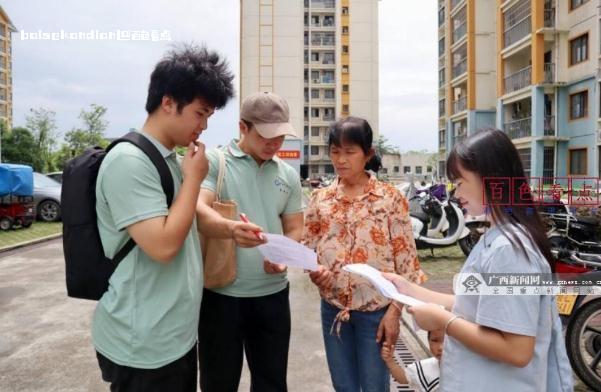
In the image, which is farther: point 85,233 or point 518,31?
point 518,31

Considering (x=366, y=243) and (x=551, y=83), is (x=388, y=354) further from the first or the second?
(x=551, y=83)

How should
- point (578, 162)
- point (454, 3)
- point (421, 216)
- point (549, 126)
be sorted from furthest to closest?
1. point (454, 3)
2. point (549, 126)
3. point (578, 162)
4. point (421, 216)

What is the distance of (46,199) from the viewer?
44.4 ft

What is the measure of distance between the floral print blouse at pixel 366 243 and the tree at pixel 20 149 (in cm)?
3766

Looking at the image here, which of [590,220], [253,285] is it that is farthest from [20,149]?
[253,285]

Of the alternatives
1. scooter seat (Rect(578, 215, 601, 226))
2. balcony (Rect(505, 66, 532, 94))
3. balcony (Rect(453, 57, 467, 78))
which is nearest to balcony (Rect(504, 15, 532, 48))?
balcony (Rect(505, 66, 532, 94))

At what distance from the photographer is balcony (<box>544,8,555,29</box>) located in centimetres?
1856

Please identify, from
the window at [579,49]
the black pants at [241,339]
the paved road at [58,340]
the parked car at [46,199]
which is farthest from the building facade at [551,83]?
the black pants at [241,339]

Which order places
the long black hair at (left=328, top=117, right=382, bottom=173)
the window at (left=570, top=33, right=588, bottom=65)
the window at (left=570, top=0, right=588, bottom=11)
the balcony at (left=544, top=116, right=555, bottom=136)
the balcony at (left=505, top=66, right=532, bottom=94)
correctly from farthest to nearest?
the balcony at (left=505, top=66, right=532, bottom=94)
the balcony at (left=544, top=116, right=555, bottom=136)
the window at (left=570, top=0, right=588, bottom=11)
the window at (left=570, top=33, right=588, bottom=65)
the long black hair at (left=328, top=117, right=382, bottom=173)

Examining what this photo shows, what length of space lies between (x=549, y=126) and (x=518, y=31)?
4489 mm

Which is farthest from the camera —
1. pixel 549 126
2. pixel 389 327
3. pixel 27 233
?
pixel 549 126

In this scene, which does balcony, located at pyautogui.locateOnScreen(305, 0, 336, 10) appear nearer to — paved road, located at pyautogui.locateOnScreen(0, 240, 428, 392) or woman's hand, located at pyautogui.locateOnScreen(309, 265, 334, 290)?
paved road, located at pyautogui.locateOnScreen(0, 240, 428, 392)

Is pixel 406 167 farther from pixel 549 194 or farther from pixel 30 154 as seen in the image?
pixel 549 194

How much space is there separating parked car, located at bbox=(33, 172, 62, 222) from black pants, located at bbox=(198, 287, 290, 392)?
1286 cm
